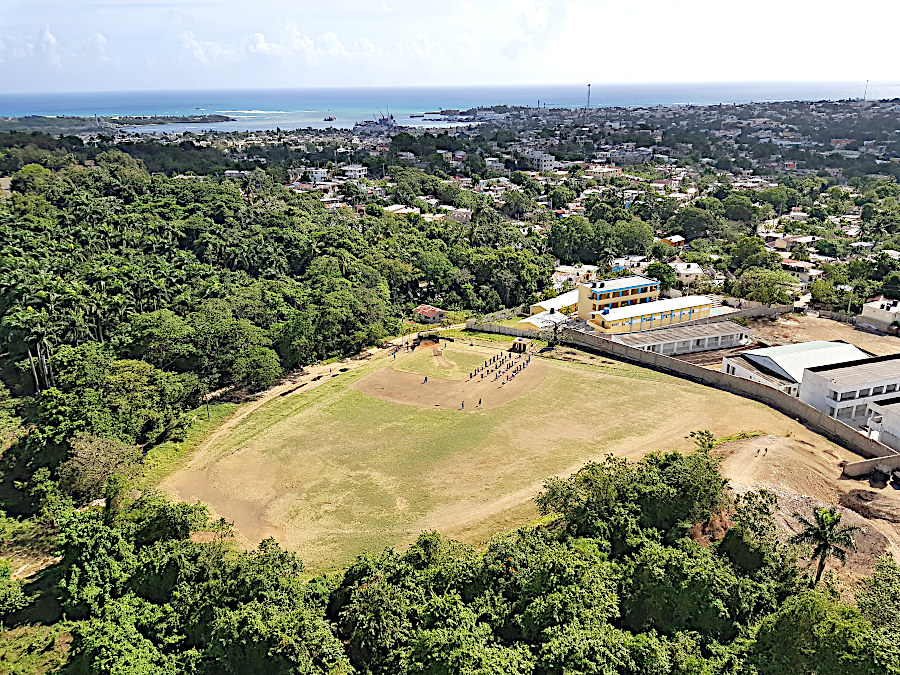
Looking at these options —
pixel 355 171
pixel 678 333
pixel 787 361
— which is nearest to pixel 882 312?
pixel 787 361

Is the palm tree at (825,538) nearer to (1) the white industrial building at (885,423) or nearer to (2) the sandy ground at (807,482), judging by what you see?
(2) the sandy ground at (807,482)

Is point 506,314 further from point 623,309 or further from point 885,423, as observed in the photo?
point 885,423

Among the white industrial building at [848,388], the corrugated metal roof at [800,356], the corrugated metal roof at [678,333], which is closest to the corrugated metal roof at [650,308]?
the corrugated metal roof at [678,333]

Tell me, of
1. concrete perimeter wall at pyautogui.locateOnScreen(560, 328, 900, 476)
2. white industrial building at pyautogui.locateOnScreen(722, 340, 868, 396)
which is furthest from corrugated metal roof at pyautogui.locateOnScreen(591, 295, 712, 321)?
white industrial building at pyautogui.locateOnScreen(722, 340, 868, 396)

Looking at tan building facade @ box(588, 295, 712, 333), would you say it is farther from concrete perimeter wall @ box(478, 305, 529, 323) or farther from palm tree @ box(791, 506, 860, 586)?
palm tree @ box(791, 506, 860, 586)

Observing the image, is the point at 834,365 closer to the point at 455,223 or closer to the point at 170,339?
the point at 170,339
